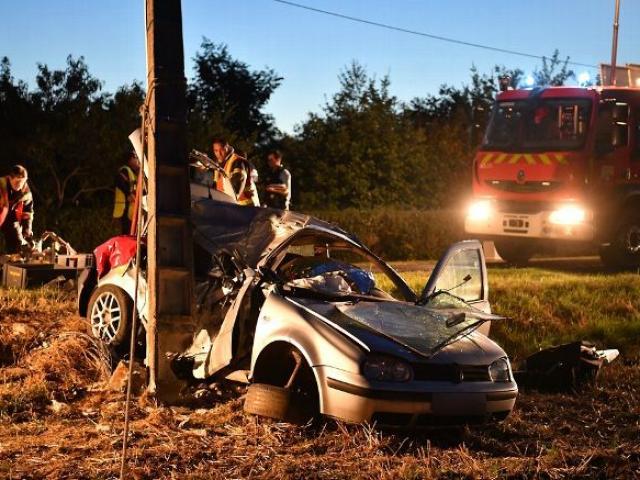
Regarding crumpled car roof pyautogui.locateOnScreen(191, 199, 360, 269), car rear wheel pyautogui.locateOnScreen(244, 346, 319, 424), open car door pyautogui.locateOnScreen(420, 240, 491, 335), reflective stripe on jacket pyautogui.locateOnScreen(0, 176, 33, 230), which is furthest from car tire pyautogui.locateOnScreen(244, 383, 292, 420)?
reflective stripe on jacket pyautogui.locateOnScreen(0, 176, 33, 230)

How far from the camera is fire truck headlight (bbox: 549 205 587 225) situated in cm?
1557

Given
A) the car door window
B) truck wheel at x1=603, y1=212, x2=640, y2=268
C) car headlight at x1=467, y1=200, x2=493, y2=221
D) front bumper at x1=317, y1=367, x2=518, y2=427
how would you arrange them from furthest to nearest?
car headlight at x1=467, y1=200, x2=493, y2=221 → truck wheel at x1=603, y1=212, x2=640, y2=268 → the car door window → front bumper at x1=317, y1=367, x2=518, y2=427

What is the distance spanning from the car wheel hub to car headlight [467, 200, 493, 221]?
9025 mm

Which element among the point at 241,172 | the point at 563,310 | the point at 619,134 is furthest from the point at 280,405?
the point at 619,134

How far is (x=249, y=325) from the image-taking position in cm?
710

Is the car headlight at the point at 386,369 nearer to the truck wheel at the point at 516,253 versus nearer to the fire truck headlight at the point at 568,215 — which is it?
the fire truck headlight at the point at 568,215

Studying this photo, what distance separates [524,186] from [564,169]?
0.74 m

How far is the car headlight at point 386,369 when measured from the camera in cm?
615

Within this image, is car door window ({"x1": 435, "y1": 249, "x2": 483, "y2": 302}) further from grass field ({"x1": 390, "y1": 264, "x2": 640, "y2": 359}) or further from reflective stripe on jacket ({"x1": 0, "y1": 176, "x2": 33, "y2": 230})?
reflective stripe on jacket ({"x1": 0, "y1": 176, "x2": 33, "y2": 230})

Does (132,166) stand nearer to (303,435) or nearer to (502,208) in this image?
(502,208)

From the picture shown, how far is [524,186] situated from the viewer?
15945 millimetres

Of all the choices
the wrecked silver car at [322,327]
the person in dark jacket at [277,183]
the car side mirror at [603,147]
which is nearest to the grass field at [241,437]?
the wrecked silver car at [322,327]

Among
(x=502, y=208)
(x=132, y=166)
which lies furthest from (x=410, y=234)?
(x=132, y=166)

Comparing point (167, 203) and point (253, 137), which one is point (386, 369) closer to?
point (167, 203)
